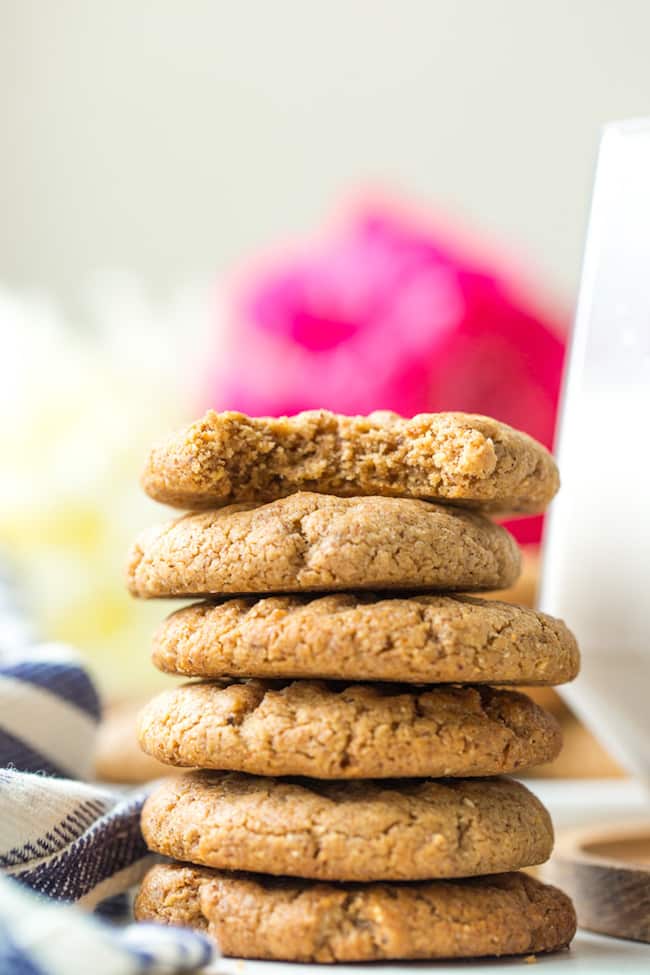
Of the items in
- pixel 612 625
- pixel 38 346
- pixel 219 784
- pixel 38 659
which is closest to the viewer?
pixel 219 784

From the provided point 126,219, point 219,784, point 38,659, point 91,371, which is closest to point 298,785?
point 219,784

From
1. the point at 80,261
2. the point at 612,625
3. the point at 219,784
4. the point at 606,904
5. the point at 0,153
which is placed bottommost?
the point at 606,904

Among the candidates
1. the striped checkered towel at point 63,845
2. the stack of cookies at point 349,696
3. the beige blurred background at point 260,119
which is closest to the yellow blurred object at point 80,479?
the beige blurred background at point 260,119

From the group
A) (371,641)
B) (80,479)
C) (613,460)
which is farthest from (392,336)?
(371,641)

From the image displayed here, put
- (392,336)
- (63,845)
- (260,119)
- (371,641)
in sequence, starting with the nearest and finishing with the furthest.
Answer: (371,641), (63,845), (392,336), (260,119)

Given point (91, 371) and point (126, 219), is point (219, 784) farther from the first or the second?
point (126, 219)

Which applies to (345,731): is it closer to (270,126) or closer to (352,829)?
(352,829)
